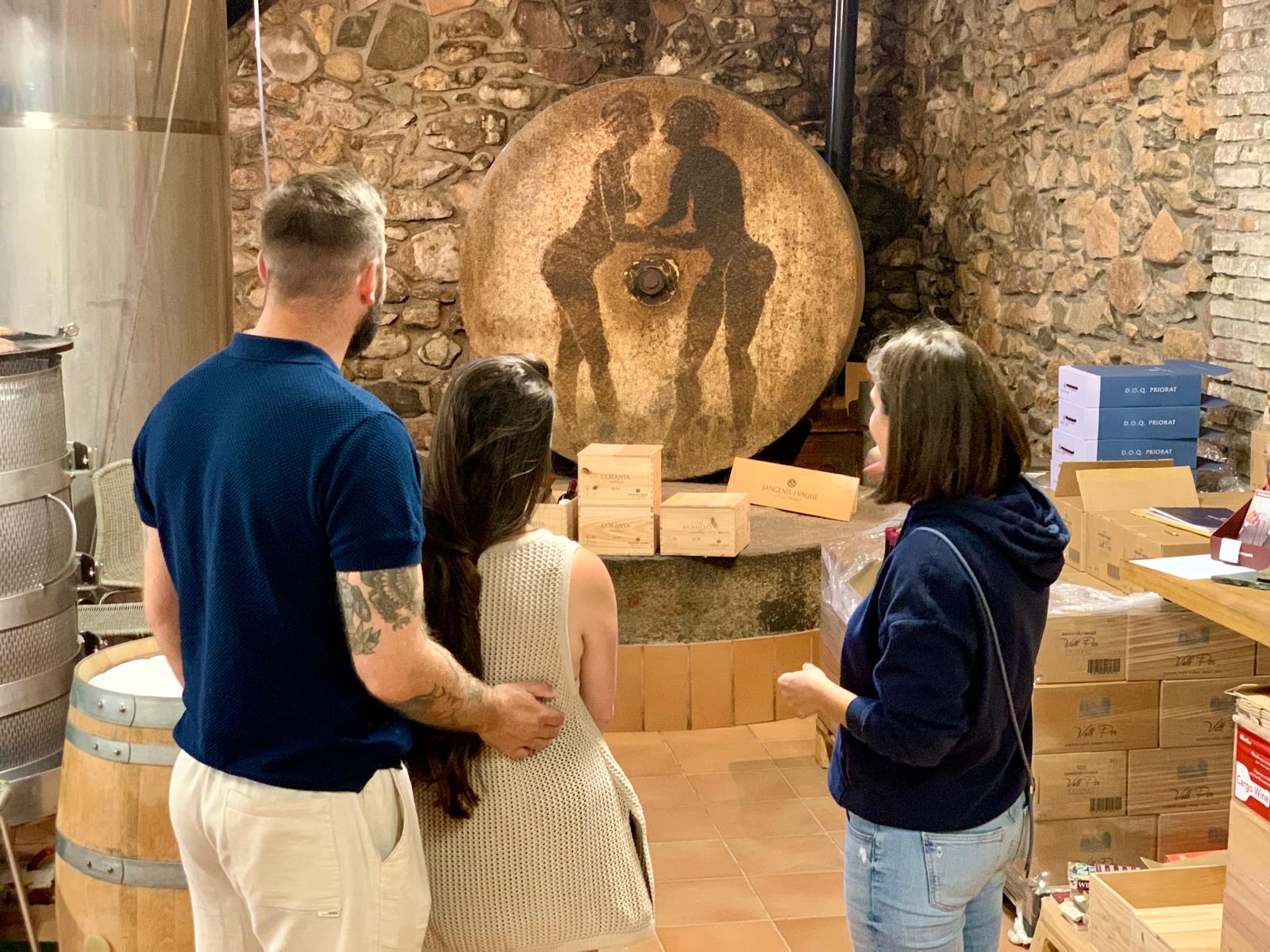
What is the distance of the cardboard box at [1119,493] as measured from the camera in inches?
138

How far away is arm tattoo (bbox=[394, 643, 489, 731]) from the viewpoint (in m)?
1.87

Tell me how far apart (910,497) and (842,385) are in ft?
14.4

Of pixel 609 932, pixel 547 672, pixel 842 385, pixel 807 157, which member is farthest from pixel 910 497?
pixel 842 385

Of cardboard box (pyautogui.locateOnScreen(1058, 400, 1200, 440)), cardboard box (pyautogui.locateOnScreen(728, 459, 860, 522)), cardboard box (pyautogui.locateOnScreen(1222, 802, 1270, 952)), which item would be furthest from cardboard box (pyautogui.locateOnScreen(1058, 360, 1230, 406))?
cardboard box (pyautogui.locateOnScreen(1222, 802, 1270, 952))

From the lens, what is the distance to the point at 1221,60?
399 centimetres

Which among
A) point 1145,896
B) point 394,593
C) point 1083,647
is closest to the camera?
point 394,593

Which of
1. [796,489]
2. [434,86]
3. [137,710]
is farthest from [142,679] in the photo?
[434,86]

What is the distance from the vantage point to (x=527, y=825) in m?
1.99

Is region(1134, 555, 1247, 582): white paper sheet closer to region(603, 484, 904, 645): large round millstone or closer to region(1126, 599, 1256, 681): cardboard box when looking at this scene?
region(1126, 599, 1256, 681): cardboard box

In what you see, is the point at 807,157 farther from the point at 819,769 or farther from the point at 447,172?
the point at 819,769

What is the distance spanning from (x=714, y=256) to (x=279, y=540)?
3.82 metres

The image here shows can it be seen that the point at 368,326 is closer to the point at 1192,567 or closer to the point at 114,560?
the point at 1192,567

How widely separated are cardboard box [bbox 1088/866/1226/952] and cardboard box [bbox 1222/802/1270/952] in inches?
12.5

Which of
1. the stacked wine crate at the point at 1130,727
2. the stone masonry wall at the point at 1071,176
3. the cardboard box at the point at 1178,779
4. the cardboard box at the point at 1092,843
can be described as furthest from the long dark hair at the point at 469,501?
the stone masonry wall at the point at 1071,176
